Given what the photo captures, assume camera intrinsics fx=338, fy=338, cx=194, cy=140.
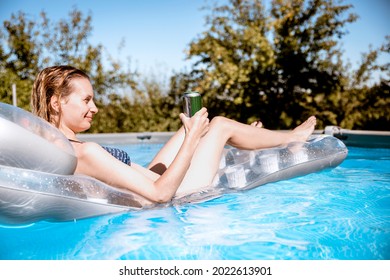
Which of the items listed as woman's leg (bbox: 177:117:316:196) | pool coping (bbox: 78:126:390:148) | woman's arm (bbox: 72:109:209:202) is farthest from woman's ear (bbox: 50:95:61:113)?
pool coping (bbox: 78:126:390:148)

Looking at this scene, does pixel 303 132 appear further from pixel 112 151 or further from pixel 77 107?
pixel 77 107

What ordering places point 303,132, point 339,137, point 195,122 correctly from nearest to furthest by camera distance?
point 195,122 → point 303,132 → point 339,137

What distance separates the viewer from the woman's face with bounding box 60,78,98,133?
2.01 metres

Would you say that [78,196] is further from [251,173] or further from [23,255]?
[251,173]

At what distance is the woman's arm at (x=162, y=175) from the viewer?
184 cm

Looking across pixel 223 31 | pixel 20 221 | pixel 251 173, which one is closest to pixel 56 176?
pixel 20 221

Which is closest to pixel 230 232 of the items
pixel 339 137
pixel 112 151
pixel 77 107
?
pixel 112 151

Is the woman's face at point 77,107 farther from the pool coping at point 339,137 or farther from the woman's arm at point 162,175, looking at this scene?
the pool coping at point 339,137

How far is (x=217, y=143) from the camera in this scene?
247 cm

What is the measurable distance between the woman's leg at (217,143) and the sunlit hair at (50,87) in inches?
36.9

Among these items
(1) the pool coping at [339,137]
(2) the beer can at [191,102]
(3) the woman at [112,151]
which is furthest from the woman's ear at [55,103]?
(1) the pool coping at [339,137]

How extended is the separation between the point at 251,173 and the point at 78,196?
1.37 metres

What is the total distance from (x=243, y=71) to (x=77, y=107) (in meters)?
5.79

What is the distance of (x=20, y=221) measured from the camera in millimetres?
1799
